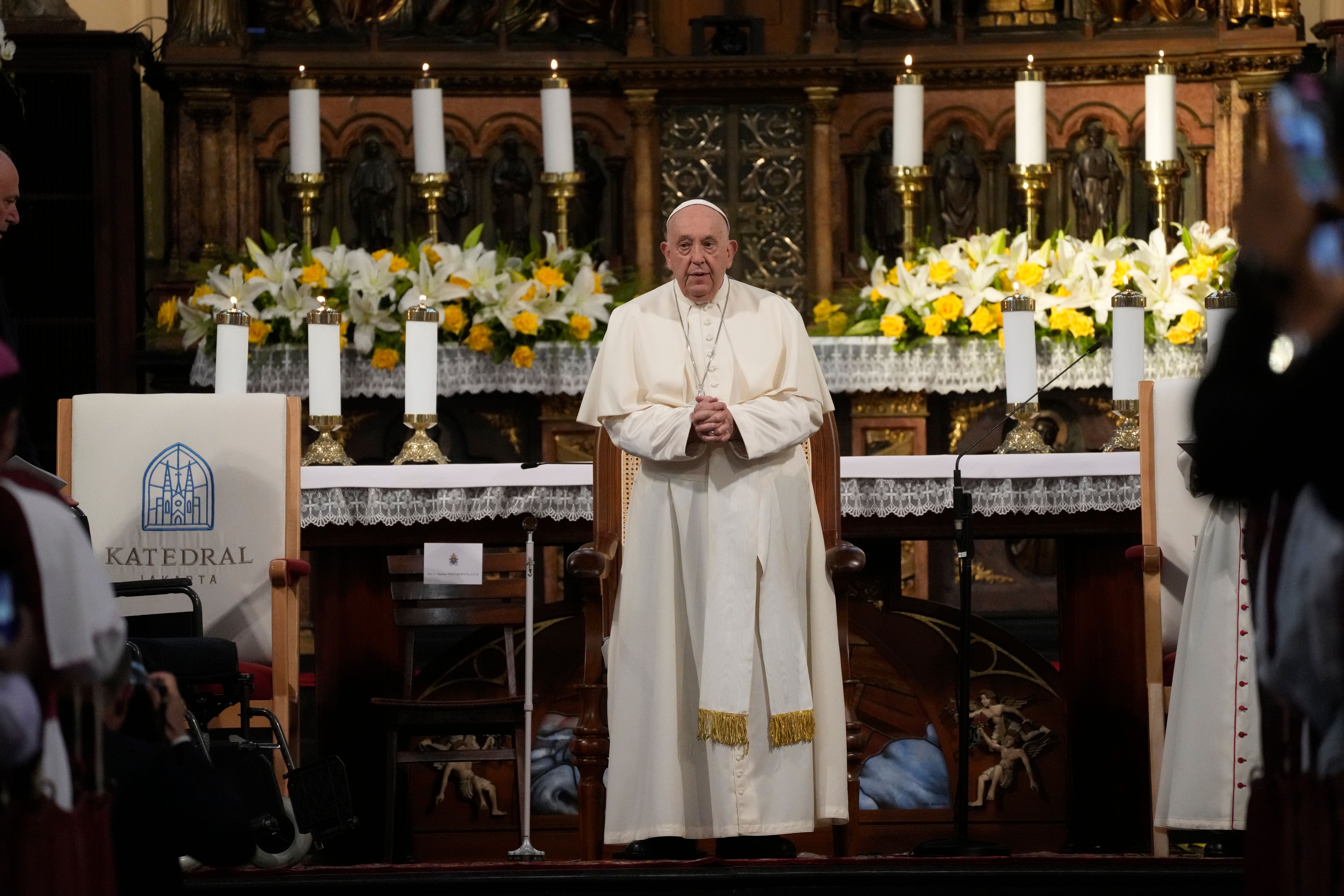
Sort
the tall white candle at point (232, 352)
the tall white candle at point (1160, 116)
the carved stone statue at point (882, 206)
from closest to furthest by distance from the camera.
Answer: the tall white candle at point (232, 352) → the tall white candle at point (1160, 116) → the carved stone statue at point (882, 206)

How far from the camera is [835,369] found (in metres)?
6.91

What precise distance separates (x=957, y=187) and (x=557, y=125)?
187cm

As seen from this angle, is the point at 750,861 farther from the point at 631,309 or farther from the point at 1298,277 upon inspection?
the point at 1298,277

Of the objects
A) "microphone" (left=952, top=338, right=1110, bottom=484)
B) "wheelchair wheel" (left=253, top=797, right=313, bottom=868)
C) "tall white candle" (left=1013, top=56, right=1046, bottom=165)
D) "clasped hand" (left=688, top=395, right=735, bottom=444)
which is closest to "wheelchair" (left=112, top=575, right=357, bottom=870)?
"wheelchair wheel" (left=253, top=797, right=313, bottom=868)

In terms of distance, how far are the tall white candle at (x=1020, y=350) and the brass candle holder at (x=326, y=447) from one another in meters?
2.03

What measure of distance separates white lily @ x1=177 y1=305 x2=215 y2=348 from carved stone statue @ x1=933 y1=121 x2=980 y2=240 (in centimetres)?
303

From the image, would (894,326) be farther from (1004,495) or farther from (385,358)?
(385,358)

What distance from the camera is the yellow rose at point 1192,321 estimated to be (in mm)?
6551

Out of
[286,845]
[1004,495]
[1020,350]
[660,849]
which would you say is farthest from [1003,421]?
[286,845]

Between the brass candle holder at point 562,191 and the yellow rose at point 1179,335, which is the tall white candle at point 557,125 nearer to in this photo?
the brass candle holder at point 562,191

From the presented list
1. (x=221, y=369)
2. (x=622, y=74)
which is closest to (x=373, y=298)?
(x=221, y=369)

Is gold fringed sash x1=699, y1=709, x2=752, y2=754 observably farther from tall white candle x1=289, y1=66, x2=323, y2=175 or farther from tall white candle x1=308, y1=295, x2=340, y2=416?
tall white candle x1=289, y1=66, x2=323, y2=175

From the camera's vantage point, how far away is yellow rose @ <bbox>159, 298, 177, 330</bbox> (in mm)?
7117

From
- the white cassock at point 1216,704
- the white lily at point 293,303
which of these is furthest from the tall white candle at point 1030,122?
the white cassock at point 1216,704
